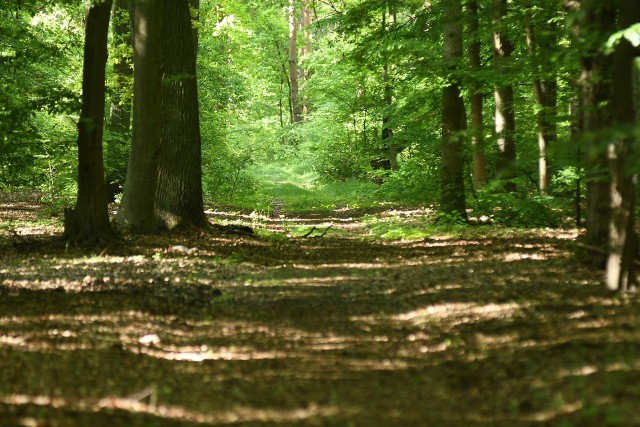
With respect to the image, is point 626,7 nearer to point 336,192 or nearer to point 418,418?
point 418,418

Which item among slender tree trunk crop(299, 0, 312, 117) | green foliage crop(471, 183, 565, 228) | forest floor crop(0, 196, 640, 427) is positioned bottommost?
forest floor crop(0, 196, 640, 427)

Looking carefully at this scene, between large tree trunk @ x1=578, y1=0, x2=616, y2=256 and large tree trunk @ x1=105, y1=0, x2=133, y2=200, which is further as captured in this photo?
large tree trunk @ x1=105, y1=0, x2=133, y2=200

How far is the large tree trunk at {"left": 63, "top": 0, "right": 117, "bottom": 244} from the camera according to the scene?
10617mm

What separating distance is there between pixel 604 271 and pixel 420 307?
2.24 metres

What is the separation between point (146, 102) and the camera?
1205 centimetres

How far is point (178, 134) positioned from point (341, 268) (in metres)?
5.01

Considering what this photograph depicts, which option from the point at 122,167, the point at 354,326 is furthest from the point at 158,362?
the point at 122,167

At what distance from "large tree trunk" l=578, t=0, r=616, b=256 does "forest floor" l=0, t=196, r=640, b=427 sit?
0.53 meters

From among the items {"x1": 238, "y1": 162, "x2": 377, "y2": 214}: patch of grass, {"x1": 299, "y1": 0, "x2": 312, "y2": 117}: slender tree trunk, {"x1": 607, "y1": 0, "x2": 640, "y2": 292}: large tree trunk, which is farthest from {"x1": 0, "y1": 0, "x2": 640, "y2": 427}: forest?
{"x1": 299, "y1": 0, "x2": 312, "y2": 117}: slender tree trunk

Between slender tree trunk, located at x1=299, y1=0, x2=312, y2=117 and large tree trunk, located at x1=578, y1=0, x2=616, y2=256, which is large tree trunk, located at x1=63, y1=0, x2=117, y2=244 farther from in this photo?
slender tree trunk, located at x1=299, y1=0, x2=312, y2=117

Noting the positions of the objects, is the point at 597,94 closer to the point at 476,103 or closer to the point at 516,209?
the point at 516,209

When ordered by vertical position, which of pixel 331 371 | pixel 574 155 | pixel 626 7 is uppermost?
pixel 626 7

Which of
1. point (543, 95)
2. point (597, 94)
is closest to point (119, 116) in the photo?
point (543, 95)

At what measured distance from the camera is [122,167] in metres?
20.5
